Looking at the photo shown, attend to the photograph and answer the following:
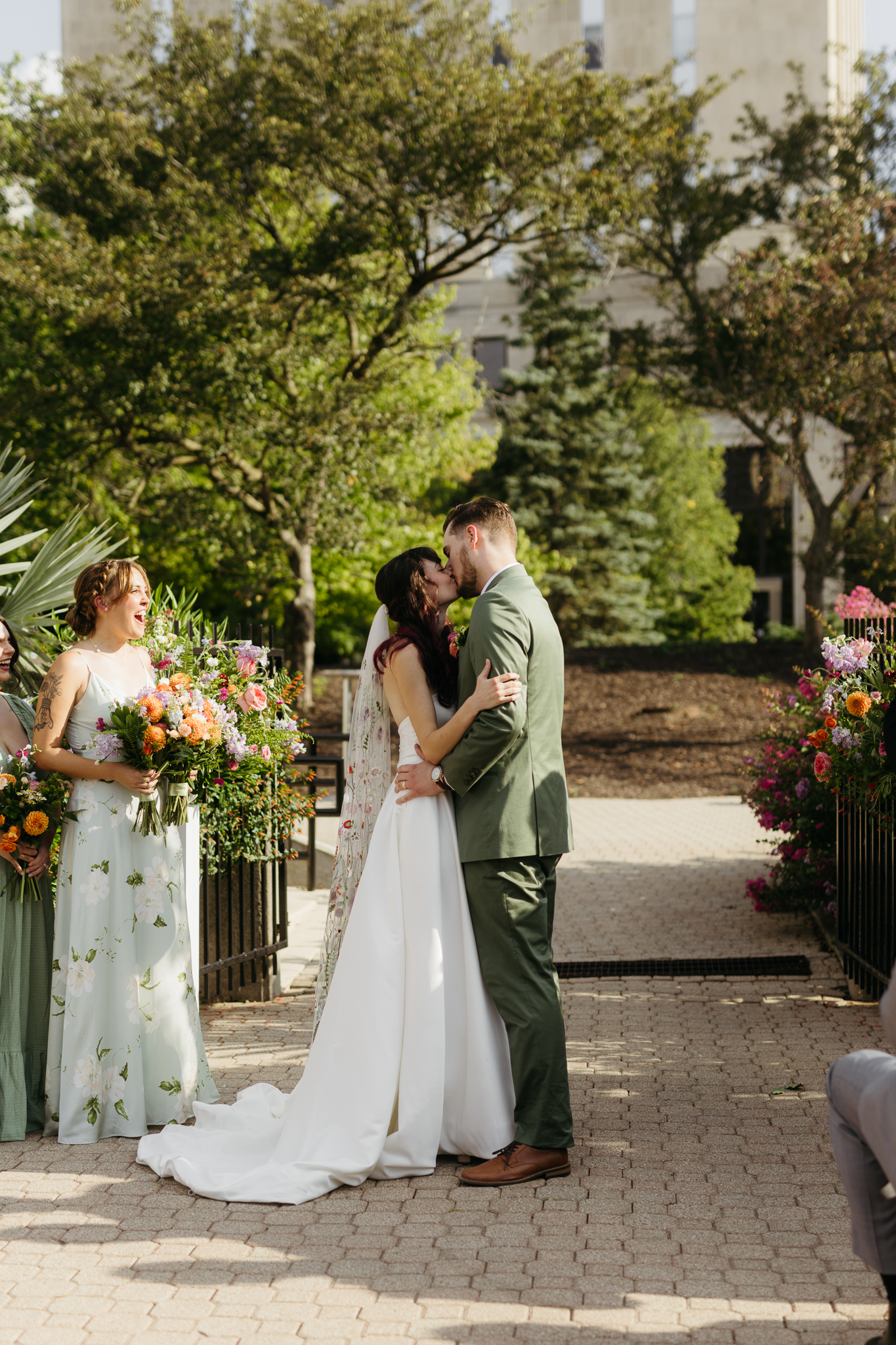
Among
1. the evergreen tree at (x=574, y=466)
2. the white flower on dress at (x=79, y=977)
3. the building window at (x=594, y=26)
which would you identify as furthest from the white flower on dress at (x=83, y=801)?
the building window at (x=594, y=26)

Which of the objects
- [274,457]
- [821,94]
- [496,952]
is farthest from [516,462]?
[496,952]

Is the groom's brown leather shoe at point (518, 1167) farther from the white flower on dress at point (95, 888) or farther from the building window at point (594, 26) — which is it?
the building window at point (594, 26)

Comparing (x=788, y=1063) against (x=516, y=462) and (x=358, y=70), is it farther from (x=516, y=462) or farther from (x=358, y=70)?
(x=516, y=462)

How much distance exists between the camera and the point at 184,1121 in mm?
4668

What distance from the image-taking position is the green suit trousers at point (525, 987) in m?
4.07

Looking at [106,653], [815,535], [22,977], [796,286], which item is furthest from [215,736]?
[815,535]

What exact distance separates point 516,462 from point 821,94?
74.5 ft

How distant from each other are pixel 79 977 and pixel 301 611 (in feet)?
47.4

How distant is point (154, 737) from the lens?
444 centimetres

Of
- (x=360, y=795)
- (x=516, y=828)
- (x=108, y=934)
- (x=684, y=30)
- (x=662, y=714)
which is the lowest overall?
(x=108, y=934)

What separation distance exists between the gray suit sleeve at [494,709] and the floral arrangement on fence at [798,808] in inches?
131

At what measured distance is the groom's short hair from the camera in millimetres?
4320

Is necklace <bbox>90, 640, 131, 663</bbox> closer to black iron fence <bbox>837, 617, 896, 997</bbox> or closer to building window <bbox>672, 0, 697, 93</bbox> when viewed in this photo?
black iron fence <bbox>837, 617, 896, 997</bbox>

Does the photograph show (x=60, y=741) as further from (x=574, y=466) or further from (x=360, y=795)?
(x=574, y=466)
